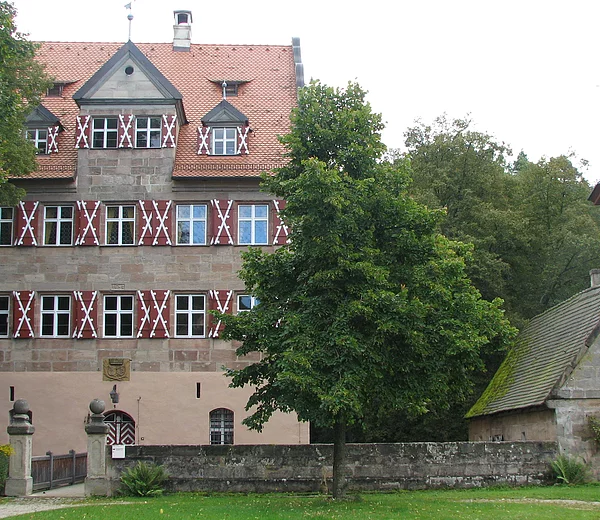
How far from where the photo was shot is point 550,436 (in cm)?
2191

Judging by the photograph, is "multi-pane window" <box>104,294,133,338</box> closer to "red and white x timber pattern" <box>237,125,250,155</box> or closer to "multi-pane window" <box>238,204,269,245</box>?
"multi-pane window" <box>238,204,269,245</box>

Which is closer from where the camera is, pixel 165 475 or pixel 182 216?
pixel 165 475

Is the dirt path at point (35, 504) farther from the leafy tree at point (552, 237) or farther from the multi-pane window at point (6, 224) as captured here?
the leafy tree at point (552, 237)

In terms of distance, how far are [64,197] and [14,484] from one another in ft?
37.0

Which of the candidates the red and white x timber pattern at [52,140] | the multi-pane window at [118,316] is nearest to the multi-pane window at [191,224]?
the multi-pane window at [118,316]

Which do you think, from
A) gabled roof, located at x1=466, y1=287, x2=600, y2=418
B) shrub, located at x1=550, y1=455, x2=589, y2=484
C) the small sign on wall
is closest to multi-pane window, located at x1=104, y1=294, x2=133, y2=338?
the small sign on wall

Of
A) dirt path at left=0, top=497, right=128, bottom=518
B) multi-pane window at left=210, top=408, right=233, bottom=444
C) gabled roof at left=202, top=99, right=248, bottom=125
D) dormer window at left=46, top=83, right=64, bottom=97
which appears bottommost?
dirt path at left=0, top=497, right=128, bottom=518

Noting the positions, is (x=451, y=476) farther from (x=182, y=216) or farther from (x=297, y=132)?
(x=182, y=216)

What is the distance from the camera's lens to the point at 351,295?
17.9m

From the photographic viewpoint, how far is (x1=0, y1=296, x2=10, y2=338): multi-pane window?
29.1 meters

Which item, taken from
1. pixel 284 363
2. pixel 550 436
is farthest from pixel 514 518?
pixel 550 436

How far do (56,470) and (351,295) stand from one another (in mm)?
10827

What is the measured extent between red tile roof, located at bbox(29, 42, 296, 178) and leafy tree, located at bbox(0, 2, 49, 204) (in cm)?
263

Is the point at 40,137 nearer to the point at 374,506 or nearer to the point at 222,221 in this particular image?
the point at 222,221
